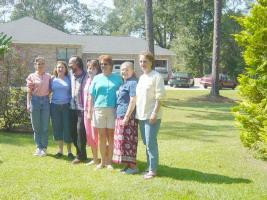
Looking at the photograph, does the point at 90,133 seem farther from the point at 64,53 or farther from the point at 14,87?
the point at 64,53

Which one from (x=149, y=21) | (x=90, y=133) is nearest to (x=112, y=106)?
(x=90, y=133)

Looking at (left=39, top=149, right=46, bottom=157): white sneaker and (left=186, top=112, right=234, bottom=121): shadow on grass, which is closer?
(left=39, top=149, right=46, bottom=157): white sneaker

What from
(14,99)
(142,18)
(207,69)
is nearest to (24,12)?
(142,18)

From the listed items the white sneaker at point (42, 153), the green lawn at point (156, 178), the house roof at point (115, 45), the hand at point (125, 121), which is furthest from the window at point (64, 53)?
the hand at point (125, 121)

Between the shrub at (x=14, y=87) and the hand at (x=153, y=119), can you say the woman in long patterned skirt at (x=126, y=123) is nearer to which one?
the hand at (x=153, y=119)

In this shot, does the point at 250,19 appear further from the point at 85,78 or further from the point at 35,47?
the point at 35,47

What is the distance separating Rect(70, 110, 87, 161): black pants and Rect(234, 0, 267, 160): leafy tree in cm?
296

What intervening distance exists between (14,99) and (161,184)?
625 cm

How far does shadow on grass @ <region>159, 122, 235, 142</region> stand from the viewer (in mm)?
A: 11547

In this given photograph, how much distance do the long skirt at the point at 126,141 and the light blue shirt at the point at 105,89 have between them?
34 centimetres

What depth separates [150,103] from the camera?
6.76 meters

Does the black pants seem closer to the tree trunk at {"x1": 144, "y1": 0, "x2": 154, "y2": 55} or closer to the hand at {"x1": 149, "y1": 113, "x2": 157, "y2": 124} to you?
the hand at {"x1": 149, "y1": 113, "x2": 157, "y2": 124}

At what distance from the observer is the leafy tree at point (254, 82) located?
7.93 meters

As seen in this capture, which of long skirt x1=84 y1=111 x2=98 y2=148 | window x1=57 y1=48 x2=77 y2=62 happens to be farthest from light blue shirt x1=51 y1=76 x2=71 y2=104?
window x1=57 y1=48 x2=77 y2=62
